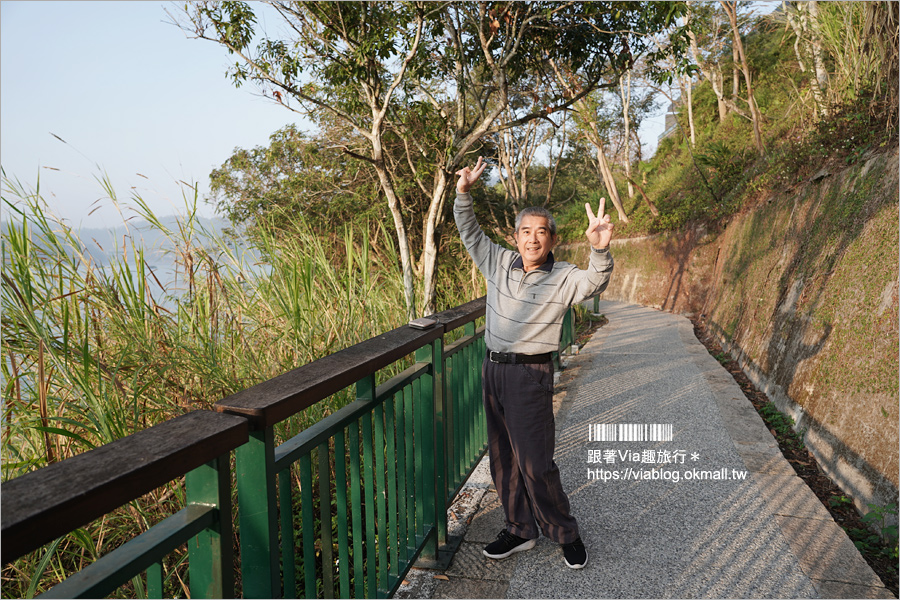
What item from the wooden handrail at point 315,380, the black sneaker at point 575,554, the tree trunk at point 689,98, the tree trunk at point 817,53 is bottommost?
the black sneaker at point 575,554

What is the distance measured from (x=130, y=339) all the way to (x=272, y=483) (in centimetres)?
179

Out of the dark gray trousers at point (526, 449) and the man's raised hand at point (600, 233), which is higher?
the man's raised hand at point (600, 233)

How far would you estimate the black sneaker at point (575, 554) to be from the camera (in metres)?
2.78

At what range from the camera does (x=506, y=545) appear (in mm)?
2904

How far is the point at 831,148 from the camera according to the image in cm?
659

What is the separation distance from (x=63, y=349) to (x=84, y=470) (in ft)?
6.10

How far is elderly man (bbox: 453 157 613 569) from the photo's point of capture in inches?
107

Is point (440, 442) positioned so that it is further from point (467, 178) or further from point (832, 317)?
point (832, 317)

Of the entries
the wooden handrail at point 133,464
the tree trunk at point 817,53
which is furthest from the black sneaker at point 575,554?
the tree trunk at point 817,53

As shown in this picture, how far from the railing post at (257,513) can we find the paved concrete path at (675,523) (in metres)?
1.33

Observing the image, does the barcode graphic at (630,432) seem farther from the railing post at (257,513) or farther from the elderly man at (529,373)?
the railing post at (257,513)

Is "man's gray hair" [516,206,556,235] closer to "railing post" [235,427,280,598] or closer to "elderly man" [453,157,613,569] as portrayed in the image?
"elderly man" [453,157,613,569]

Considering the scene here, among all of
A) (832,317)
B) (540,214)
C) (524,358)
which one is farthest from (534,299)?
(832,317)

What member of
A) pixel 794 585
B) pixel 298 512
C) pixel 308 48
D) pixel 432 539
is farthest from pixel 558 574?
pixel 308 48
